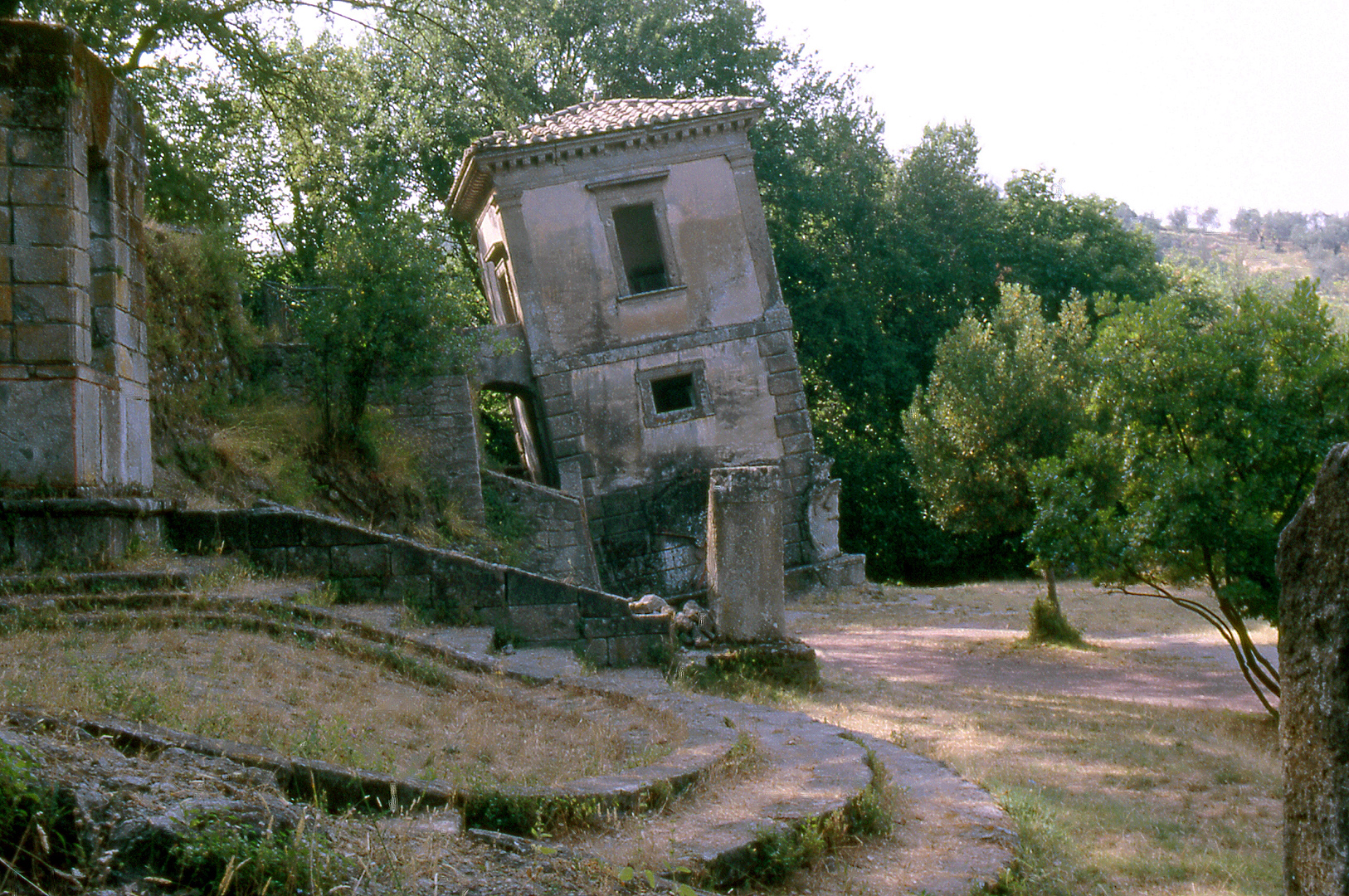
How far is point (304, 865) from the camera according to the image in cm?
281

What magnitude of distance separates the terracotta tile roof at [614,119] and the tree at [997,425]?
6.17 meters

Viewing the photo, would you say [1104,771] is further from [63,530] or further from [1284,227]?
[1284,227]

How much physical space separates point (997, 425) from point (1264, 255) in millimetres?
119310

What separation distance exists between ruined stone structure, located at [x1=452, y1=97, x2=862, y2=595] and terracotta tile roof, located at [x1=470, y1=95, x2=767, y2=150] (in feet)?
0.14

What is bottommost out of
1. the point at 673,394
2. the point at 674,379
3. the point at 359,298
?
the point at 673,394

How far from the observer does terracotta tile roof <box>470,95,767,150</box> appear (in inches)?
707

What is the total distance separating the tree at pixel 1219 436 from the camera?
10.4m

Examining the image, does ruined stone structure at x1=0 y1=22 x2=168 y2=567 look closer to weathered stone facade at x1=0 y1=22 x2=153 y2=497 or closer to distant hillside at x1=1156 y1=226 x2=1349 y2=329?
weathered stone facade at x1=0 y1=22 x2=153 y2=497

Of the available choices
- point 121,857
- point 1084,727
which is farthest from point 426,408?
point 121,857

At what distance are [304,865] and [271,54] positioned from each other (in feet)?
43.1

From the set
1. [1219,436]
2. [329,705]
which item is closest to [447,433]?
[1219,436]

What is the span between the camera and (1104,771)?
7.50m

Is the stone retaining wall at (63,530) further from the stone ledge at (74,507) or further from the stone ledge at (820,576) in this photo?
the stone ledge at (820,576)

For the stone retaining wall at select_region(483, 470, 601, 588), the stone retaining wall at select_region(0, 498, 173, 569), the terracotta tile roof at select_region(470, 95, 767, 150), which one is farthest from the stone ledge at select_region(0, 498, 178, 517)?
the terracotta tile roof at select_region(470, 95, 767, 150)
